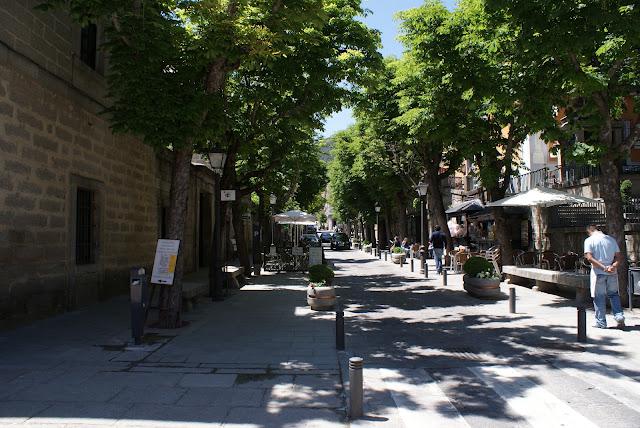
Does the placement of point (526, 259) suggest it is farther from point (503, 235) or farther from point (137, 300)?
point (137, 300)

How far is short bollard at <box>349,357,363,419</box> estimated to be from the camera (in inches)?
182

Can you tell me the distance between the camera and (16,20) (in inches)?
340

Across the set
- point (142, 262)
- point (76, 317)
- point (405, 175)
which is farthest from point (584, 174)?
point (76, 317)

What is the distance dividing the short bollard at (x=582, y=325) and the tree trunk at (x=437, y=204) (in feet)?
48.9

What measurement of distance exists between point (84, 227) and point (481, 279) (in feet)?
31.6

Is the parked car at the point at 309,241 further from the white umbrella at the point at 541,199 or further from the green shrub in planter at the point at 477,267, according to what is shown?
the green shrub in planter at the point at 477,267

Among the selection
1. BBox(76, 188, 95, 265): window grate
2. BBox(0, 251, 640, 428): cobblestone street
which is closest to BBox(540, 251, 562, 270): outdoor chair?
BBox(0, 251, 640, 428): cobblestone street

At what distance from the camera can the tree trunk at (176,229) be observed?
29.6ft

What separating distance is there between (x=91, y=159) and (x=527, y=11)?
941cm

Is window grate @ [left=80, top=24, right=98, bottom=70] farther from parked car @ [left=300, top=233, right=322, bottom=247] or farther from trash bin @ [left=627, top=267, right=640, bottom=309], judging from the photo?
parked car @ [left=300, top=233, right=322, bottom=247]

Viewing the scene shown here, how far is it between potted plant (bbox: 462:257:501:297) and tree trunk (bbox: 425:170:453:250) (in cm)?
903

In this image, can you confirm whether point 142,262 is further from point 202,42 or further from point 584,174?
point 584,174

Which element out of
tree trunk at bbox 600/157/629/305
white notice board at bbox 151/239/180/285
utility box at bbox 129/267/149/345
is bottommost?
utility box at bbox 129/267/149/345

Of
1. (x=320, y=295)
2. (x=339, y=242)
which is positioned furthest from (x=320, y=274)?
(x=339, y=242)
